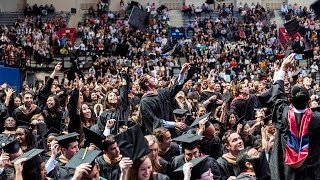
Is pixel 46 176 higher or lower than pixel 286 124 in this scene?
lower

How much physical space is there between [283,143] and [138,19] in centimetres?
802

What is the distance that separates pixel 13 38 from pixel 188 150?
25118 millimetres

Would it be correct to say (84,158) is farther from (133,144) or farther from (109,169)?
(109,169)

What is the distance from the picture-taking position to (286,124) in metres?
6.18

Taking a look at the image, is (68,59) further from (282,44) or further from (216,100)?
(216,100)

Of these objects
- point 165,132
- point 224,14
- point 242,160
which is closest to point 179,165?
point 165,132

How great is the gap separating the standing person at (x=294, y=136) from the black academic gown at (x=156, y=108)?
2.31 m

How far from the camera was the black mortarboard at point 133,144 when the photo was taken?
540 centimetres

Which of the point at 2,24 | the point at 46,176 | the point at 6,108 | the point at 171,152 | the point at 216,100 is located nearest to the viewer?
the point at 46,176

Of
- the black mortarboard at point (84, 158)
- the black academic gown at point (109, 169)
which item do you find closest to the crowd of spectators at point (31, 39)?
the black academic gown at point (109, 169)

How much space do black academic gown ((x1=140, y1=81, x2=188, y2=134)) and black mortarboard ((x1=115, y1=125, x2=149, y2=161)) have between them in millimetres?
2600

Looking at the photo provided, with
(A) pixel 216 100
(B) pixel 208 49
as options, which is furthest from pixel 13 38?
(A) pixel 216 100

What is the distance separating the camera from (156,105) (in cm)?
855

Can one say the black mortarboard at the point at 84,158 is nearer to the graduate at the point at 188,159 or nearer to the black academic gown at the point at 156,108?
the graduate at the point at 188,159
